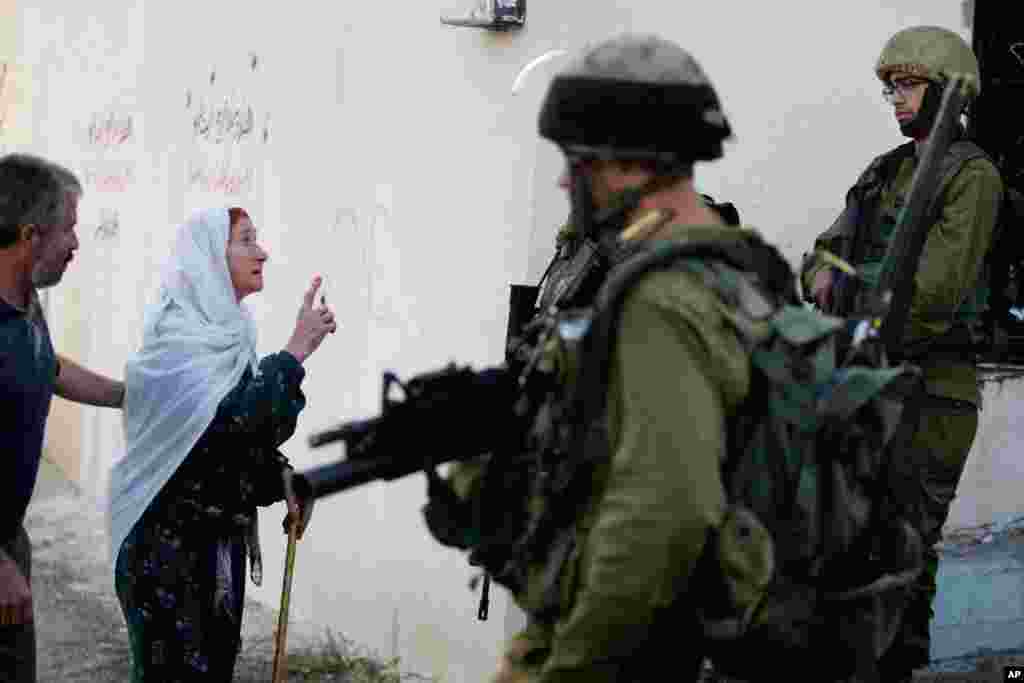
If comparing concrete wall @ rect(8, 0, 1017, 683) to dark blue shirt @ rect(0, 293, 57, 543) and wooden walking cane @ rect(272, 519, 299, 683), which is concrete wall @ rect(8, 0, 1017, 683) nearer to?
wooden walking cane @ rect(272, 519, 299, 683)

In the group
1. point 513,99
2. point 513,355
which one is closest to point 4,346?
point 513,355

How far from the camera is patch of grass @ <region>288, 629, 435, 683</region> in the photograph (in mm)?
6238

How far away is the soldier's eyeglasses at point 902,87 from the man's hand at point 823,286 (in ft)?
1.62

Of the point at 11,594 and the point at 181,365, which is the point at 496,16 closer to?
the point at 181,365

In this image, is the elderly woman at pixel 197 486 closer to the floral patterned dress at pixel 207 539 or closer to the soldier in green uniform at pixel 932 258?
the floral patterned dress at pixel 207 539

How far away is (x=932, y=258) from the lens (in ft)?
15.1

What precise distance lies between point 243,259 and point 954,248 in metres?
1.93

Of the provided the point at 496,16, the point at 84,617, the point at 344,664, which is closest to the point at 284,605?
the point at 344,664

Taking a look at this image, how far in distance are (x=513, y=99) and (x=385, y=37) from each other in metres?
0.90

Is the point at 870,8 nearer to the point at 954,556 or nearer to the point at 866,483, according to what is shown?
the point at 954,556

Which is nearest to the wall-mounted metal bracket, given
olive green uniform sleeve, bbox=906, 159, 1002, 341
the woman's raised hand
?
the woman's raised hand

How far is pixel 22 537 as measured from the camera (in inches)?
179

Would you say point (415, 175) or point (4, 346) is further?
point (415, 175)

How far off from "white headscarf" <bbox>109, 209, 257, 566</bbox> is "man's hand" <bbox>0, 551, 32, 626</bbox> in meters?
0.52
